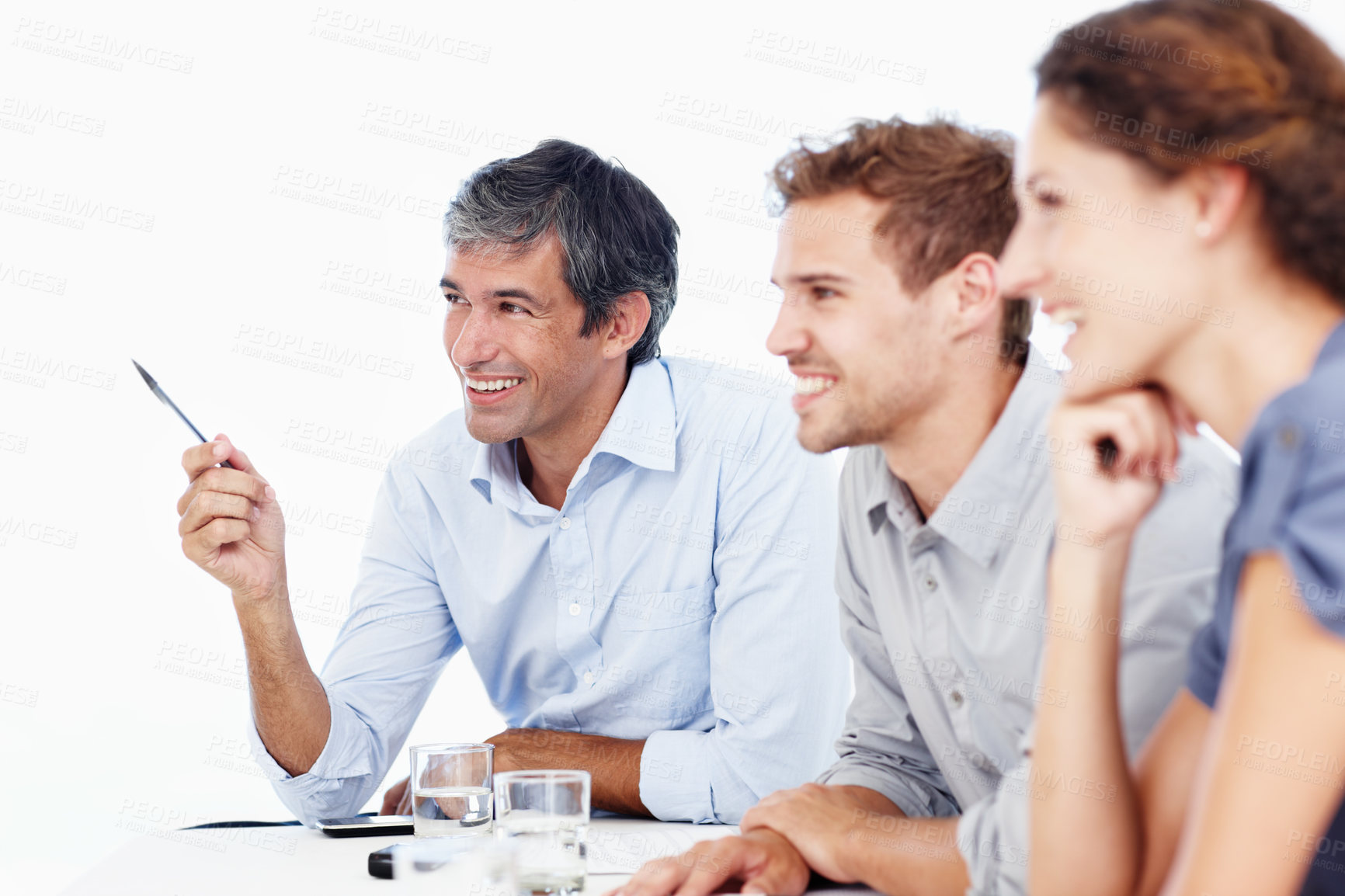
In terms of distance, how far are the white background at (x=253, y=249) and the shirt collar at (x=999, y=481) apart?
5.51 ft

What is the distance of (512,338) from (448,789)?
992mm

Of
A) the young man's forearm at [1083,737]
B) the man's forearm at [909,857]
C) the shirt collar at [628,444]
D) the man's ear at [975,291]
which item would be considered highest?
the man's ear at [975,291]

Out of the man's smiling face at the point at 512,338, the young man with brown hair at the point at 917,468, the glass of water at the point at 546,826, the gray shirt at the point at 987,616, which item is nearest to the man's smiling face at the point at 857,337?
the young man with brown hair at the point at 917,468

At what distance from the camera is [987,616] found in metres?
1.50

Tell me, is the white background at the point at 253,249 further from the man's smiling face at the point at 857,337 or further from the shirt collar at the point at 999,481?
the shirt collar at the point at 999,481

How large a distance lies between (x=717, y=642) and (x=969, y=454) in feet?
2.23

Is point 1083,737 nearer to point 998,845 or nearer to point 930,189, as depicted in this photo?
point 998,845

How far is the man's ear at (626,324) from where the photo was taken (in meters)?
2.42

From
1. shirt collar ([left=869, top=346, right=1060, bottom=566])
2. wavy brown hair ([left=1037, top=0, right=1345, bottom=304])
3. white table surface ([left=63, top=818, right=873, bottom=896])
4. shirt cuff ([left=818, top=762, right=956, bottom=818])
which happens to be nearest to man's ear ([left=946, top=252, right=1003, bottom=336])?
shirt collar ([left=869, top=346, right=1060, bottom=566])

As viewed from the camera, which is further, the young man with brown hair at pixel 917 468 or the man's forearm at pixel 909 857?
the young man with brown hair at pixel 917 468

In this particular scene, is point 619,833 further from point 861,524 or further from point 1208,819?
point 1208,819

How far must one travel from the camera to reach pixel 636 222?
2.50 meters

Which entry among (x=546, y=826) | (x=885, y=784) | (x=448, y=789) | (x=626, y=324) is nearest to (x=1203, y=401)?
(x=885, y=784)

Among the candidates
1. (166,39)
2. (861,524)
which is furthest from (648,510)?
(166,39)
